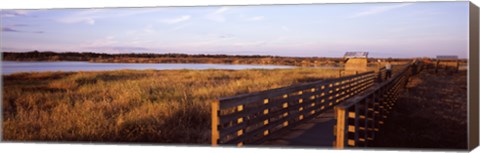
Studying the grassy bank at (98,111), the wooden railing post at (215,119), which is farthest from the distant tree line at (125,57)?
the wooden railing post at (215,119)

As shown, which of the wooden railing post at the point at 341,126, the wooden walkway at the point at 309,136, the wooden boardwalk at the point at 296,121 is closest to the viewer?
the wooden railing post at the point at 341,126

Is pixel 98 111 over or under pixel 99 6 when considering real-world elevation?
under

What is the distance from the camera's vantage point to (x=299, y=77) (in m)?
21.3

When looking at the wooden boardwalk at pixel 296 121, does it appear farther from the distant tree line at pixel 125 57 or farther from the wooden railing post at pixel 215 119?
the distant tree line at pixel 125 57

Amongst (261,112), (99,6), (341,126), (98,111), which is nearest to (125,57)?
(98,111)

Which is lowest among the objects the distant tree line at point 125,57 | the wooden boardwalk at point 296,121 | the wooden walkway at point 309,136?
the wooden walkway at point 309,136

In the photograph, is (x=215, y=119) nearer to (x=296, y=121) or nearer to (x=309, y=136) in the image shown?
(x=309, y=136)

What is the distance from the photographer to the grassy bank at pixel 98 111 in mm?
9211

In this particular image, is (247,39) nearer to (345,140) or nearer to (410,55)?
(410,55)

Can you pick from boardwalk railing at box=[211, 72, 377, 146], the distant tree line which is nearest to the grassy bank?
the distant tree line

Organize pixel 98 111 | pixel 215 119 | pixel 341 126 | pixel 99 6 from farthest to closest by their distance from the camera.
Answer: pixel 98 111, pixel 99 6, pixel 215 119, pixel 341 126

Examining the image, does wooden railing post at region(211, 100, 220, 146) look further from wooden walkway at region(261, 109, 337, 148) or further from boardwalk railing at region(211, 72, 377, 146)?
wooden walkway at region(261, 109, 337, 148)

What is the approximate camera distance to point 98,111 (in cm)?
1051

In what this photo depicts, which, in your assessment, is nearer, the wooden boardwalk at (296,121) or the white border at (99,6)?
the wooden boardwalk at (296,121)
